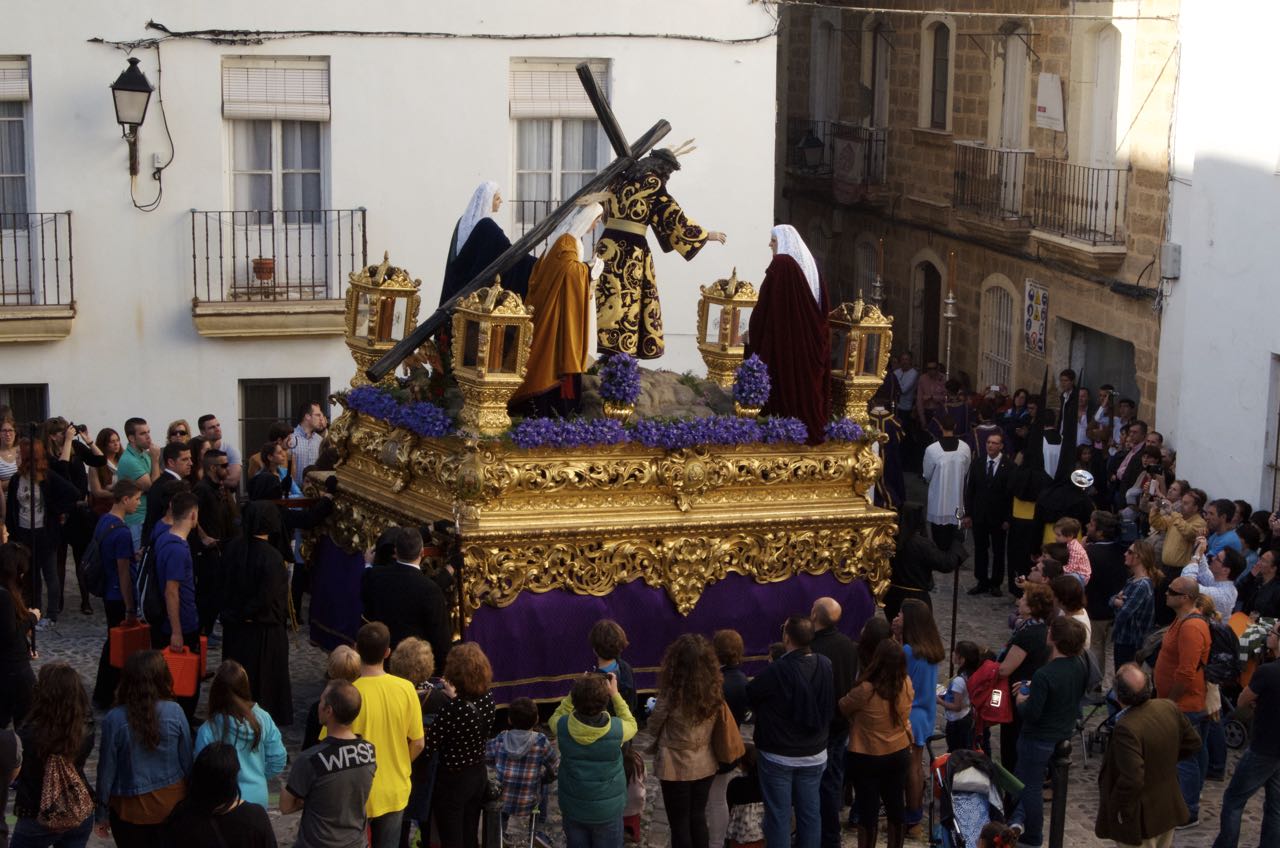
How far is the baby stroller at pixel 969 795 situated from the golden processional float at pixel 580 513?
2.95m

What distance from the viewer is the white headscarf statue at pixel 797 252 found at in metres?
12.8

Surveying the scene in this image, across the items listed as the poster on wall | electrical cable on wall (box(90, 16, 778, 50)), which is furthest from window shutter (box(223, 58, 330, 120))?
the poster on wall

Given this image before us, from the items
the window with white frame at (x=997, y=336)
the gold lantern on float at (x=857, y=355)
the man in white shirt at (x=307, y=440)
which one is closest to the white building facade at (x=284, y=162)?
the man in white shirt at (x=307, y=440)

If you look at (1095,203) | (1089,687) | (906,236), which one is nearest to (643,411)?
(1089,687)

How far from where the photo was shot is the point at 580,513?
1203 cm

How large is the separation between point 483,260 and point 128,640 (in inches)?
130

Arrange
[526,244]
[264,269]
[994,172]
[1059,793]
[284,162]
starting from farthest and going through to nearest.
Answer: [994,172], [284,162], [264,269], [526,244], [1059,793]

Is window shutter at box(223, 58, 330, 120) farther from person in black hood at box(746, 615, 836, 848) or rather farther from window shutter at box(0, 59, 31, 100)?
person in black hood at box(746, 615, 836, 848)

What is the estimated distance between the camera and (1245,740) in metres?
12.4

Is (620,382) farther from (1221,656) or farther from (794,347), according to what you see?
(1221,656)

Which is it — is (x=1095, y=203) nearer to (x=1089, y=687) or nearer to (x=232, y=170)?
(x=232, y=170)

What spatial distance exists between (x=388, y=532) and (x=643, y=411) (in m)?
2.05

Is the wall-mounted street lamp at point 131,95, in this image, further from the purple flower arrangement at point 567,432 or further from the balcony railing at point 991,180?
the balcony railing at point 991,180

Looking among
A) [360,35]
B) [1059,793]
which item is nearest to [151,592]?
[1059,793]
